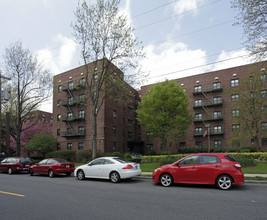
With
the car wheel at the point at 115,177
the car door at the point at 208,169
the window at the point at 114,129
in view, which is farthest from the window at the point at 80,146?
the car door at the point at 208,169

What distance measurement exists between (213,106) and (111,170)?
98.3 ft

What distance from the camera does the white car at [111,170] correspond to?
37.9 feet

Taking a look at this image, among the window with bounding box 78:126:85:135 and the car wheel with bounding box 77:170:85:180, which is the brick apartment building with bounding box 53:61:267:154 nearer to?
the window with bounding box 78:126:85:135

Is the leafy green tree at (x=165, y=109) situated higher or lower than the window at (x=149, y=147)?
higher

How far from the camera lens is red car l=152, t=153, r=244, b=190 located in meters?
8.98

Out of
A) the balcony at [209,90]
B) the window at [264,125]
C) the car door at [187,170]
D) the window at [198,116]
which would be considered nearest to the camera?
the car door at [187,170]

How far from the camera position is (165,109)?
1227 inches

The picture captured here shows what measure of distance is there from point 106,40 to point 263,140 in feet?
89.9

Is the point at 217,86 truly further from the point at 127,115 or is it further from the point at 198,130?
the point at 127,115

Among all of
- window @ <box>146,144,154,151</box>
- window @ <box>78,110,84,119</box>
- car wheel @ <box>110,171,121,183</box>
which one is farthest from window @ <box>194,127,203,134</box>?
car wheel @ <box>110,171,121,183</box>

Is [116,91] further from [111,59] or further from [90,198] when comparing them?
[90,198]

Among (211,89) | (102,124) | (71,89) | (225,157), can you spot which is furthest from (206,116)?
(225,157)

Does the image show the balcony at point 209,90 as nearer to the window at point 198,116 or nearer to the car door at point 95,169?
the window at point 198,116

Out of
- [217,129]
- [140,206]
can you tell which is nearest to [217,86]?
[217,129]
